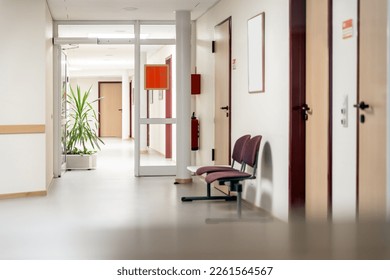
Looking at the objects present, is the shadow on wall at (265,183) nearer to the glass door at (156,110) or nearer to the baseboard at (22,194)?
the baseboard at (22,194)

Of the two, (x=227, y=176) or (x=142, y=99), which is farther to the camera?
(x=142, y=99)

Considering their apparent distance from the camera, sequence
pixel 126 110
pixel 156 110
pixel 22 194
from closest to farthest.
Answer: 1. pixel 22 194
2. pixel 156 110
3. pixel 126 110

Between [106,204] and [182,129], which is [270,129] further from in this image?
[182,129]

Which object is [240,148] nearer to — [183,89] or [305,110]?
[305,110]

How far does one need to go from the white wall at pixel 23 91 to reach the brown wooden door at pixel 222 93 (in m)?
1.44

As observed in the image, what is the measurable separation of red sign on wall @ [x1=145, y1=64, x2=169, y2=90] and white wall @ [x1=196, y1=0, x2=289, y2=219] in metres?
1.16

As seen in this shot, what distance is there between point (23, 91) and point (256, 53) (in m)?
1.91

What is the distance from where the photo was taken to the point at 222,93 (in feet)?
16.5

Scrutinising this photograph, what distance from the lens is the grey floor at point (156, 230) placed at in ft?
7.24

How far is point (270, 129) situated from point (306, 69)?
1.83 ft

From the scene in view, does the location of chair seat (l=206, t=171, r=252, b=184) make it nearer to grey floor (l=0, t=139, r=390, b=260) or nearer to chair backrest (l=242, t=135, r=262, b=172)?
chair backrest (l=242, t=135, r=262, b=172)

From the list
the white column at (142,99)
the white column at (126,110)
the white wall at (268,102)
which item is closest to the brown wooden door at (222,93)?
the white wall at (268,102)

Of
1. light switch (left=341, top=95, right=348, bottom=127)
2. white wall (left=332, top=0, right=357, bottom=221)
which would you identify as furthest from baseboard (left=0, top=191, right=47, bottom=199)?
light switch (left=341, top=95, right=348, bottom=127)

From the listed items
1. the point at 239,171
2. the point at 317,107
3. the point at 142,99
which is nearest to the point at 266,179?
the point at 239,171
